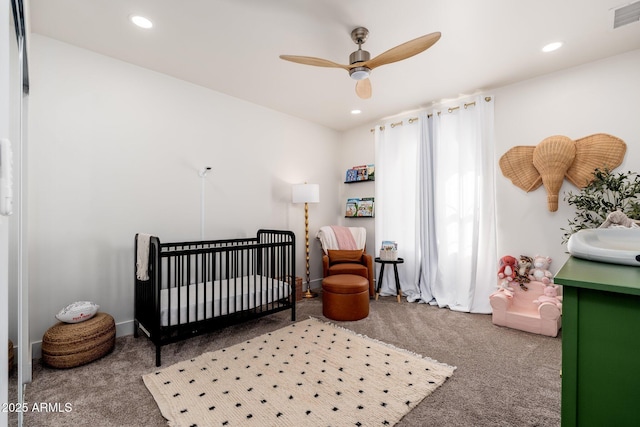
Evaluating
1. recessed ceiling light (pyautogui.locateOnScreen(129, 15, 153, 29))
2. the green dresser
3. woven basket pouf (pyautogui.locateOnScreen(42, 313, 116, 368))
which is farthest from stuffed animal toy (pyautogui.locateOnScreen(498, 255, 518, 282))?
recessed ceiling light (pyautogui.locateOnScreen(129, 15, 153, 29))

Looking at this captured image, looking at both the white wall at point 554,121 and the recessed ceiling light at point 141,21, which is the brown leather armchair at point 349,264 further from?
the recessed ceiling light at point 141,21

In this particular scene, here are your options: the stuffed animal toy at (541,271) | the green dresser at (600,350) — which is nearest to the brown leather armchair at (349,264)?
the stuffed animal toy at (541,271)

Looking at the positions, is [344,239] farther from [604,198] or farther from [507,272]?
[604,198]

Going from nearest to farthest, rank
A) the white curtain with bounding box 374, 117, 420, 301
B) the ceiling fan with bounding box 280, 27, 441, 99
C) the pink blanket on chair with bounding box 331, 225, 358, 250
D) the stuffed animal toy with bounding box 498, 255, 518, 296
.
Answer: the ceiling fan with bounding box 280, 27, 441, 99, the stuffed animal toy with bounding box 498, 255, 518, 296, the white curtain with bounding box 374, 117, 420, 301, the pink blanket on chair with bounding box 331, 225, 358, 250

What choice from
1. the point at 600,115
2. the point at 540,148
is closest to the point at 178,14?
the point at 540,148

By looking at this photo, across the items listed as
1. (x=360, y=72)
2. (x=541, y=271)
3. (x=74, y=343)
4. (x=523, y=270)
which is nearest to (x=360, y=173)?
→ (x=360, y=72)

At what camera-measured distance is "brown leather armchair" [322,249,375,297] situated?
11.2 feet

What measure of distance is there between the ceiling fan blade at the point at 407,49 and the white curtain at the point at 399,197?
185cm

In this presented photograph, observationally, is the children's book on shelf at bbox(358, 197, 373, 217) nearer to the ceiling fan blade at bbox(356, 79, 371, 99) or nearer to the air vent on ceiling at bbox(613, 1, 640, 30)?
the ceiling fan blade at bbox(356, 79, 371, 99)

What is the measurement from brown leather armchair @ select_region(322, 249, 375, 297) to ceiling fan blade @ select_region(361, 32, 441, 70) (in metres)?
2.19

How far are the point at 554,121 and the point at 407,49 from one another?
1989 millimetres

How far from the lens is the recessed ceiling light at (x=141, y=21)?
202 cm

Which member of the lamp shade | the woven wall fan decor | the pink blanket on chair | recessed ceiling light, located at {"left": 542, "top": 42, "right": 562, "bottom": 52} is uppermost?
recessed ceiling light, located at {"left": 542, "top": 42, "right": 562, "bottom": 52}

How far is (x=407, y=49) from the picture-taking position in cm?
190
